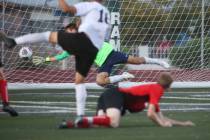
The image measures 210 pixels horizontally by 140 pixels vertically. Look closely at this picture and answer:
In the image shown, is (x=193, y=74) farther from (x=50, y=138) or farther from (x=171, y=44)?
(x=50, y=138)

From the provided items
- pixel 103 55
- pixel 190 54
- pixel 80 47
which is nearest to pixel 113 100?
pixel 80 47

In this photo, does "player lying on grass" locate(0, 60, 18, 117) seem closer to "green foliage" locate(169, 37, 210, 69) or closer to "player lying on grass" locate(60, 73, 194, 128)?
"player lying on grass" locate(60, 73, 194, 128)

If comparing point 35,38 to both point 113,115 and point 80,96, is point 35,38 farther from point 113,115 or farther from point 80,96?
point 113,115

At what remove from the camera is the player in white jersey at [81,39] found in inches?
375

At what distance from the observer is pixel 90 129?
30.6ft

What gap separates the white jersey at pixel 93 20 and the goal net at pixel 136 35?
8943mm

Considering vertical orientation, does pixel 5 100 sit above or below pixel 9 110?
above

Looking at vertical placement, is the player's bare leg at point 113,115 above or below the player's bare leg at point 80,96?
below

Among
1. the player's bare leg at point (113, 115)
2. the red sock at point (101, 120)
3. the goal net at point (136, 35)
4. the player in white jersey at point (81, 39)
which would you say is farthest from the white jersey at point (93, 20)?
the goal net at point (136, 35)

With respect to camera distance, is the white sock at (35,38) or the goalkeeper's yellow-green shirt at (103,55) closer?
the white sock at (35,38)

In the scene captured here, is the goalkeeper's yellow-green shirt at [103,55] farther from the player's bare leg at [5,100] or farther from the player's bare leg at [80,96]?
the player's bare leg at [80,96]

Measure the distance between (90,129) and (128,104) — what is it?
604 mm

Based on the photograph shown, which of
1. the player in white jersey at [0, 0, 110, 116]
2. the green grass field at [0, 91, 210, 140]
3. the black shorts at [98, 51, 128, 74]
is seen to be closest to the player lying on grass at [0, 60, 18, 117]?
the green grass field at [0, 91, 210, 140]

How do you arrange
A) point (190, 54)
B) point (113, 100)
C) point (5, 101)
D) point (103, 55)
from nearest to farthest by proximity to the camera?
1. point (113, 100)
2. point (5, 101)
3. point (103, 55)
4. point (190, 54)
